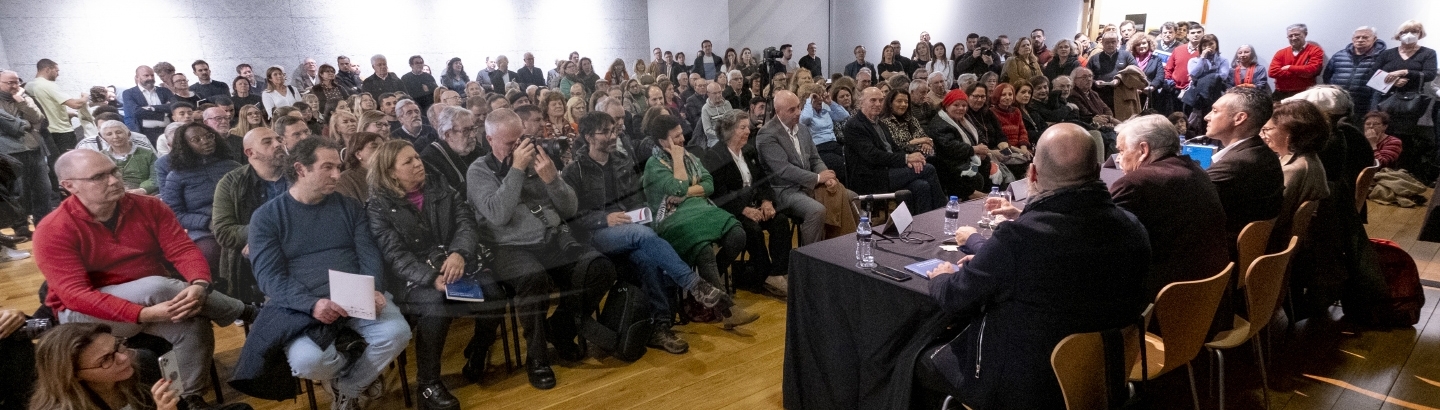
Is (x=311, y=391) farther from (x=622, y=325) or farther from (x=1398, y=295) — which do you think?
(x=1398, y=295)

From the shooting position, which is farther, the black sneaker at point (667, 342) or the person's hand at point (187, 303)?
the black sneaker at point (667, 342)

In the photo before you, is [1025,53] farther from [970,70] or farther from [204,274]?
[204,274]

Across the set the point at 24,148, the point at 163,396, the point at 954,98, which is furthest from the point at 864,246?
the point at 24,148

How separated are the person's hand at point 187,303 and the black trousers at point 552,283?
961 mm

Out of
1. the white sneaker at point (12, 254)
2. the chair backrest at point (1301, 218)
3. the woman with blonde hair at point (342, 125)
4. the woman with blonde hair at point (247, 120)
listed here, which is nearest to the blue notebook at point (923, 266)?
the chair backrest at point (1301, 218)

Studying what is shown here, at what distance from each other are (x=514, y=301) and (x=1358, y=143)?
3965mm

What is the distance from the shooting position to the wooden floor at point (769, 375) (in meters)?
2.70

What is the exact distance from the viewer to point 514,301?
2.91 metres

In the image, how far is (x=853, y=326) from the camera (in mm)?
2268

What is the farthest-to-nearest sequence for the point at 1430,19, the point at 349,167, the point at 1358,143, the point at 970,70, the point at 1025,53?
the point at 970,70
the point at 1025,53
the point at 1430,19
the point at 1358,143
the point at 349,167

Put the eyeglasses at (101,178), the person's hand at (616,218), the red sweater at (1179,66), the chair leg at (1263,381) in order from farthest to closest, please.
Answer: the red sweater at (1179,66)
the person's hand at (616,218)
the chair leg at (1263,381)
the eyeglasses at (101,178)

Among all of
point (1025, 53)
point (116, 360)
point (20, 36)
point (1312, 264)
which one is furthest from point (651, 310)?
point (20, 36)

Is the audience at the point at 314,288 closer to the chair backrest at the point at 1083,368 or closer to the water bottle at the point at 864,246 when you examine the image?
the water bottle at the point at 864,246

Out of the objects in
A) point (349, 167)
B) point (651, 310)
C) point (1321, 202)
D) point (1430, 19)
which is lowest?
point (651, 310)
